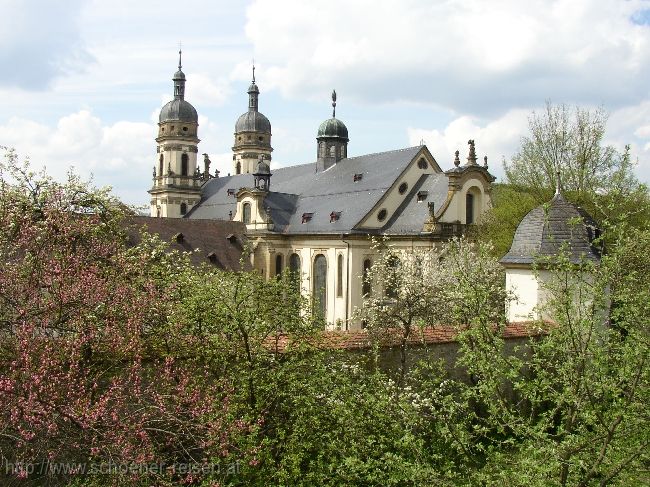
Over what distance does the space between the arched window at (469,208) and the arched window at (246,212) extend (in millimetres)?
14972

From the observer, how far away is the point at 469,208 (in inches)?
1457

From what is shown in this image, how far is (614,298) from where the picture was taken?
828cm

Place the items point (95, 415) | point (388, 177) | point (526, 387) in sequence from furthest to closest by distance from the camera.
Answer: point (388, 177)
point (526, 387)
point (95, 415)

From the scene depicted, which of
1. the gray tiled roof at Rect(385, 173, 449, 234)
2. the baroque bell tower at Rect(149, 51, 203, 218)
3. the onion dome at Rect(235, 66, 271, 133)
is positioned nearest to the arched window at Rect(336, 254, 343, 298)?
the gray tiled roof at Rect(385, 173, 449, 234)

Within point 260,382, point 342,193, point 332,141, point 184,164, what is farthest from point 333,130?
point 260,382

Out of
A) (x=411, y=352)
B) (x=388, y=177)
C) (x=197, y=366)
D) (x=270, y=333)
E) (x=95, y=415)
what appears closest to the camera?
(x=95, y=415)

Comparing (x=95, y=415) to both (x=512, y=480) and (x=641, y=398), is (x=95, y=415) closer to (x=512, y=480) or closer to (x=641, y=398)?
(x=512, y=480)

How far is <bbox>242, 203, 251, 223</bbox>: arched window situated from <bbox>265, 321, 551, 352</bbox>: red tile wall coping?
93.9 ft

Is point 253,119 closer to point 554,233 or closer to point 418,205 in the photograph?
point 418,205

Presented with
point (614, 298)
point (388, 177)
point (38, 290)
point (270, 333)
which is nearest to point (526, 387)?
point (614, 298)

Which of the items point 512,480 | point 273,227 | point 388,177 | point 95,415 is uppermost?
point 388,177

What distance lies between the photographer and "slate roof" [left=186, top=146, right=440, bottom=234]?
125ft

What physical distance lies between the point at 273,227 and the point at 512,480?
35.6 m

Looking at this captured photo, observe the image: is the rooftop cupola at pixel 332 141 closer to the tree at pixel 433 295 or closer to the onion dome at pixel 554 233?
the tree at pixel 433 295
